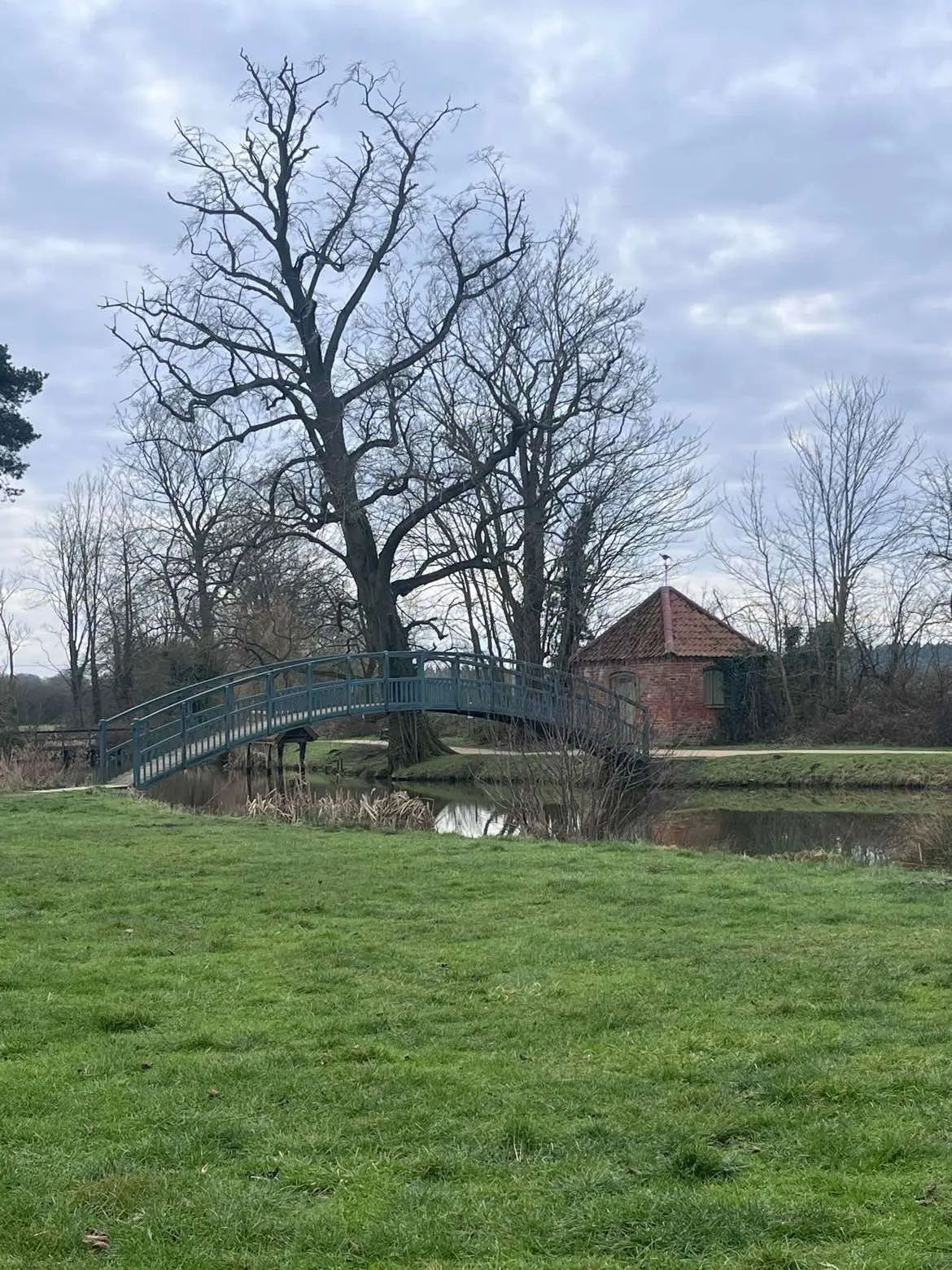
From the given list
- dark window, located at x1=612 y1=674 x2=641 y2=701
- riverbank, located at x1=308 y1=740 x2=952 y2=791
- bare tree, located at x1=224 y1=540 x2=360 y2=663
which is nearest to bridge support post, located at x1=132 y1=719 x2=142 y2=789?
riverbank, located at x1=308 y1=740 x2=952 y2=791

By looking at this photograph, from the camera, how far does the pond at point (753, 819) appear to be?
14703 millimetres

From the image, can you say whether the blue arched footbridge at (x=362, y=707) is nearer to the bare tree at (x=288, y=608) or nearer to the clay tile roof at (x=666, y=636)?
the bare tree at (x=288, y=608)

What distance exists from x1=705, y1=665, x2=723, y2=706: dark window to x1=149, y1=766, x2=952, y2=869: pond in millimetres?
9697

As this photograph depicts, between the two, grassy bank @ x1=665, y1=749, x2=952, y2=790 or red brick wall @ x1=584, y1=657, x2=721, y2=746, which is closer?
grassy bank @ x1=665, y1=749, x2=952, y2=790

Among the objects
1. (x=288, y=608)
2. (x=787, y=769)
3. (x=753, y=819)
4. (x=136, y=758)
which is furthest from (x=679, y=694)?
(x=136, y=758)

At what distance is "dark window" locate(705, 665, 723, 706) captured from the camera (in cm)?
3528

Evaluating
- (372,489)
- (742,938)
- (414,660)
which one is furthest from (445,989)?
(372,489)

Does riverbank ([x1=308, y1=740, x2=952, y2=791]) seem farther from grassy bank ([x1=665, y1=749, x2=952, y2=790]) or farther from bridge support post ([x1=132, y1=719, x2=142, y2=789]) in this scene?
bridge support post ([x1=132, y1=719, x2=142, y2=789])

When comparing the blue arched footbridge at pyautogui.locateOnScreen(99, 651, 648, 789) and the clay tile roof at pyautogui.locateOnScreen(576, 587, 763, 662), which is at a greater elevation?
the clay tile roof at pyautogui.locateOnScreen(576, 587, 763, 662)

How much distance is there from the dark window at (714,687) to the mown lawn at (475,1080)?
26636 mm

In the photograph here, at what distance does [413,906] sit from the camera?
27.7ft

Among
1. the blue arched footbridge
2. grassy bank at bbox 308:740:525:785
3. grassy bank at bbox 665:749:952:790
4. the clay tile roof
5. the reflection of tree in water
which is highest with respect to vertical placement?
the clay tile roof

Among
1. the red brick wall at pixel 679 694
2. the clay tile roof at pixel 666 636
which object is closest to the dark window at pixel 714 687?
the red brick wall at pixel 679 694

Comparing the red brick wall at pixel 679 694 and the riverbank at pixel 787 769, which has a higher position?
the red brick wall at pixel 679 694
